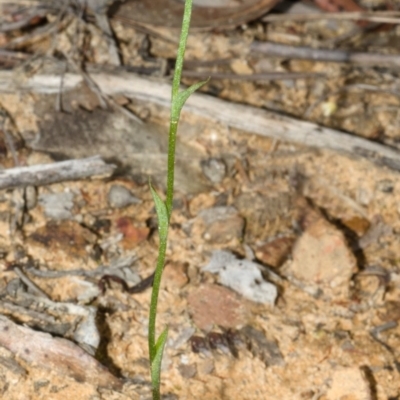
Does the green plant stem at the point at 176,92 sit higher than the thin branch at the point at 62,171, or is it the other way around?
the green plant stem at the point at 176,92

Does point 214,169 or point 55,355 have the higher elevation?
point 214,169

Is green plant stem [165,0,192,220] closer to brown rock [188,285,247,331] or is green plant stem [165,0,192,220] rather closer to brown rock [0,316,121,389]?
brown rock [0,316,121,389]

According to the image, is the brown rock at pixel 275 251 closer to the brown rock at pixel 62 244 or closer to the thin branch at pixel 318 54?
the brown rock at pixel 62 244

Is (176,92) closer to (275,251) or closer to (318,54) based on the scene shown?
(275,251)

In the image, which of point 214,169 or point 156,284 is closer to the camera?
point 156,284

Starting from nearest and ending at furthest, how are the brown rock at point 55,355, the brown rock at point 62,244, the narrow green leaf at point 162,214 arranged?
the narrow green leaf at point 162,214 < the brown rock at point 55,355 < the brown rock at point 62,244

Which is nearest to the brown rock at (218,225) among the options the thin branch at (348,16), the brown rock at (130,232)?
the brown rock at (130,232)

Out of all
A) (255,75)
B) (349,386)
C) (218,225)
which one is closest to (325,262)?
(218,225)

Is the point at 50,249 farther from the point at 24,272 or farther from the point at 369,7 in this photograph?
the point at 369,7

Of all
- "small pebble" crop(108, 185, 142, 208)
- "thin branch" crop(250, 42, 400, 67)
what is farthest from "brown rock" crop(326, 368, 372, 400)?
"thin branch" crop(250, 42, 400, 67)
